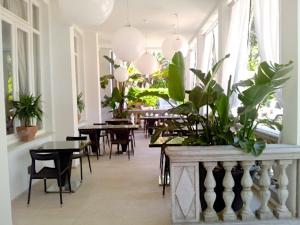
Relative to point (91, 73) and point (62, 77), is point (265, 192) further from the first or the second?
point (91, 73)

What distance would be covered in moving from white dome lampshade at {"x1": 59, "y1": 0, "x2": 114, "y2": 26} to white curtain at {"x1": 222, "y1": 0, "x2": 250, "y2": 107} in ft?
8.25

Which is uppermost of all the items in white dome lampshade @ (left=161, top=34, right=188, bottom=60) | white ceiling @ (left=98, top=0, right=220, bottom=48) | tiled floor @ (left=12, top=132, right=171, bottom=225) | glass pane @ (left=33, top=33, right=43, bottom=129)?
white ceiling @ (left=98, top=0, right=220, bottom=48)

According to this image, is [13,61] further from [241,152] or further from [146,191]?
[241,152]

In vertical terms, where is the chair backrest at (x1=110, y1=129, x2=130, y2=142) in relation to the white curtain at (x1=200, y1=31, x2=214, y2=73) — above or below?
below

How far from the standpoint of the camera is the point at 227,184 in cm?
279

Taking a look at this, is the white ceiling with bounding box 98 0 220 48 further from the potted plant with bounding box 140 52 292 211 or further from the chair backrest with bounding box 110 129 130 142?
the potted plant with bounding box 140 52 292 211

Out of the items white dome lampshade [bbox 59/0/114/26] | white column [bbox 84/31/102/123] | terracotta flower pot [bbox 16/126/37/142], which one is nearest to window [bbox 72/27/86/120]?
white column [bbox 84/31/102/123]

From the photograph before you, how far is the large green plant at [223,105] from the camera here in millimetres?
2736

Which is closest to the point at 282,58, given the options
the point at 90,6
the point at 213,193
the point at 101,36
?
the point at 213,193

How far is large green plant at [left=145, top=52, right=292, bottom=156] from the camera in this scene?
2736 mm

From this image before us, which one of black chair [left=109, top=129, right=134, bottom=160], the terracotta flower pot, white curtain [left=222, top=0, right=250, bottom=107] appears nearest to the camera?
the terracotta flower pot

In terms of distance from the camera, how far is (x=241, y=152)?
2.76 m

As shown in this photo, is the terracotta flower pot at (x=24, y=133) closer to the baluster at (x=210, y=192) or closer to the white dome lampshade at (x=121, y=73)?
the baluster at (x=210, y=192)

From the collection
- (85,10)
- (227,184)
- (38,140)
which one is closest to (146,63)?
(38,140)
